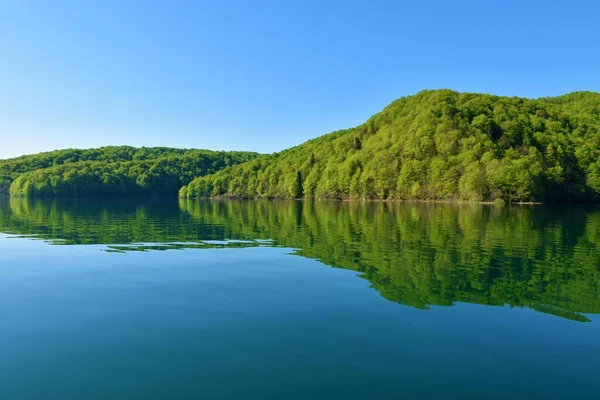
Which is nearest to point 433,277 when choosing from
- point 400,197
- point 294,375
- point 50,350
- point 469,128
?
point 294,375

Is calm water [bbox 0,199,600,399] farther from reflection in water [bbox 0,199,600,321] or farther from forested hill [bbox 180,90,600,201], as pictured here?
forested hill [bbox 180,90,600,201]

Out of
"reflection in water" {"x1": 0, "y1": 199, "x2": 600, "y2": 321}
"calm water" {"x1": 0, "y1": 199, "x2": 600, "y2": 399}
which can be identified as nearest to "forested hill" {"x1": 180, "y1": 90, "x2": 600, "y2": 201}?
"reflection in water" {"x1": 0, "y1": 199, "x2": 600, "y2": 321}

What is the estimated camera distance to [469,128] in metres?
180

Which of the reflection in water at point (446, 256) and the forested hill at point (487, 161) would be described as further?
the forested hill at point (487, 161)

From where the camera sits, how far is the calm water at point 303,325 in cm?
1023

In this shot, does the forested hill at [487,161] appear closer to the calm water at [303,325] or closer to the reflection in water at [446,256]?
the reflection in water at [446,256]

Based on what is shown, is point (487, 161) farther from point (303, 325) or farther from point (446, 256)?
point (303, 325)

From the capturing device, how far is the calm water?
10227 millimetres

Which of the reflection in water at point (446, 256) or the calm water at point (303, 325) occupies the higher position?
the reflection in water at point (446, 256)

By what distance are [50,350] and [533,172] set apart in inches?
5663

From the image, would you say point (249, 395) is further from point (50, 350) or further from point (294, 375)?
point (50, 350)

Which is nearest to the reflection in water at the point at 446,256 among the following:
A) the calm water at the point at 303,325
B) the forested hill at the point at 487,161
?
the calm water at the point at 303,325

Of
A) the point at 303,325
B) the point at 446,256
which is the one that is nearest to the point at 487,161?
the point at 446,256

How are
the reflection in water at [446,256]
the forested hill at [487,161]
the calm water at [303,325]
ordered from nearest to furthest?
the calm water at [303,325] < the reflection in water at [446,256] < the forested hill at [487,161]
